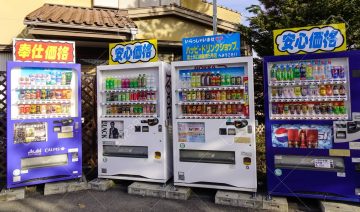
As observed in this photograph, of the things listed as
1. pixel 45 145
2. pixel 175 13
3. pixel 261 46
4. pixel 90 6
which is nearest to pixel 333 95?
pixel 261 46

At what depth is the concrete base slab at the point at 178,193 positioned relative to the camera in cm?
454

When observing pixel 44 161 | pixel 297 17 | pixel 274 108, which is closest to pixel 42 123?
pixel 44 161

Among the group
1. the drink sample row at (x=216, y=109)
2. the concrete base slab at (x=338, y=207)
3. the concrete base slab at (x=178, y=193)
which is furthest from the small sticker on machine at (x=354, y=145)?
the concrete base slab at (x=178, y=193)

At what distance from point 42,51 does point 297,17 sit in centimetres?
593

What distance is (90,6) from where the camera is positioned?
8.80 m

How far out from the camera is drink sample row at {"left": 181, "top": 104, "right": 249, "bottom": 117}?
4438 mm

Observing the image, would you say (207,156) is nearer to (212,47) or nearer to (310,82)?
(212,47)

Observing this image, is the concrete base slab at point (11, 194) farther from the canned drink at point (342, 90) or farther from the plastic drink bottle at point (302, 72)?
the canned drink at point (342, 90)

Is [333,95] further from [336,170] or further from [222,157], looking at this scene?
[222,157]

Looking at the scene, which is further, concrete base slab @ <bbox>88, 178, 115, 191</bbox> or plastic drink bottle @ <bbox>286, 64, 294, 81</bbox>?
concrete base slab @ <bbox>88, 178, 115, 191</bbox>

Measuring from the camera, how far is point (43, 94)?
510 cm

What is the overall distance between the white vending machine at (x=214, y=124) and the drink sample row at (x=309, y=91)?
18.6 inches

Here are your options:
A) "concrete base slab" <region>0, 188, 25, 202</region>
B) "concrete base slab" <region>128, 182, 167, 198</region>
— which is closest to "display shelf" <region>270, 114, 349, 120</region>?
"concrete base slab" <region>128, 182, 167, 198</region>

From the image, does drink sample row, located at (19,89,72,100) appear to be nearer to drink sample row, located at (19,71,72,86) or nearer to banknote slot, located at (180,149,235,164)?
drink sample row, located at (19,71,72,86)
